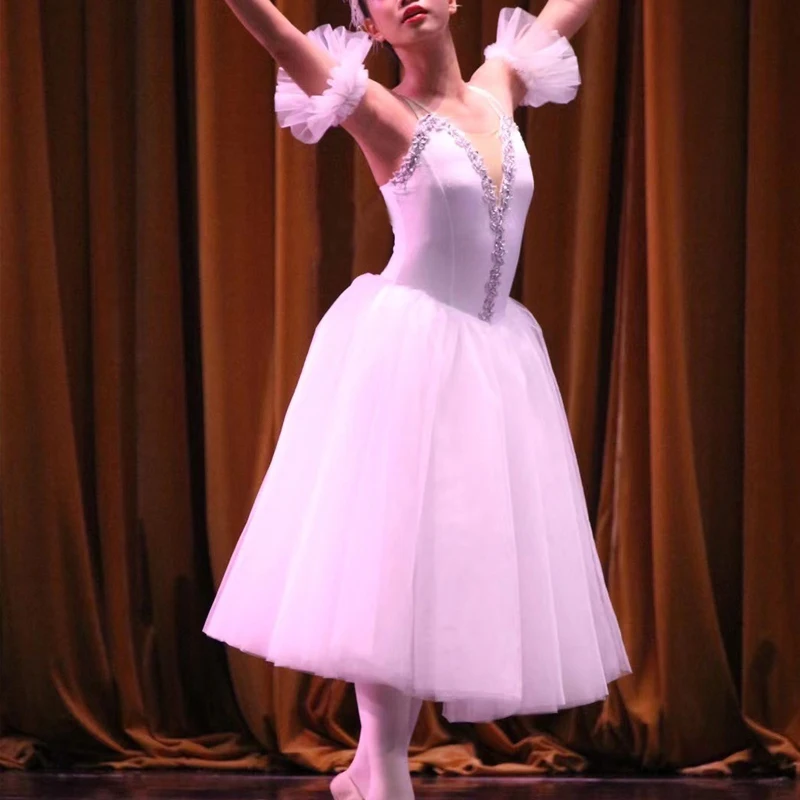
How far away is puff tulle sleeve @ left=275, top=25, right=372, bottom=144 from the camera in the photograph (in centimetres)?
189

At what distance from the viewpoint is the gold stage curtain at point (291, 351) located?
2816mm

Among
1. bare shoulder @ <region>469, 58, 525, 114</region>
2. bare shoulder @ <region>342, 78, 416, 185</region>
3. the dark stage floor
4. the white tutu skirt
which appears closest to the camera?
the white tutu skirt

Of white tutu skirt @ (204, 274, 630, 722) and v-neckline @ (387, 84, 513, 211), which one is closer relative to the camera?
white tutu skirt @ (204, 274, 630, 722)

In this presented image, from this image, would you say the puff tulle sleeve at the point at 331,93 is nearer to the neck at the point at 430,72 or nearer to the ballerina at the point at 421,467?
the ballerina at the point at 421,467

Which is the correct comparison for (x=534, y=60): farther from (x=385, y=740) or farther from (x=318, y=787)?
(x=318, y=787)

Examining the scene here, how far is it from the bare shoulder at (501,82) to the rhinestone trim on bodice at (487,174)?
0.31ft

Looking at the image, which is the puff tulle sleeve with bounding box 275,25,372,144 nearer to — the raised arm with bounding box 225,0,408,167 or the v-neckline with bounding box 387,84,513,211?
the raised arm with bounding box 225,0,408,167

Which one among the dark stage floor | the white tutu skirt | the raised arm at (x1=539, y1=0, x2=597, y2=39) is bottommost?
the dark stage floor

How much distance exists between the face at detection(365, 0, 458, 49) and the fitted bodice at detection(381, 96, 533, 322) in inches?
5.2

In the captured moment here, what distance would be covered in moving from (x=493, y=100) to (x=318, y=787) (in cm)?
136

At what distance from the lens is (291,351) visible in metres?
Answer: 2.88

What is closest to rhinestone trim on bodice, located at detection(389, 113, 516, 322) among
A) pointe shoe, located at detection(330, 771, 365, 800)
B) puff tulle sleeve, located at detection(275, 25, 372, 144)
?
puff tulle sleeve, located at detection(275, 25, 372, 144)

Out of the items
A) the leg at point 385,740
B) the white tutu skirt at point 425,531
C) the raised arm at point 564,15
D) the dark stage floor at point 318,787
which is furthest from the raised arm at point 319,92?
the dark stage floor at point 318,787

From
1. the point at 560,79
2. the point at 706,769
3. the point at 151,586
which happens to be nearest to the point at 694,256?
the point at 560,79
